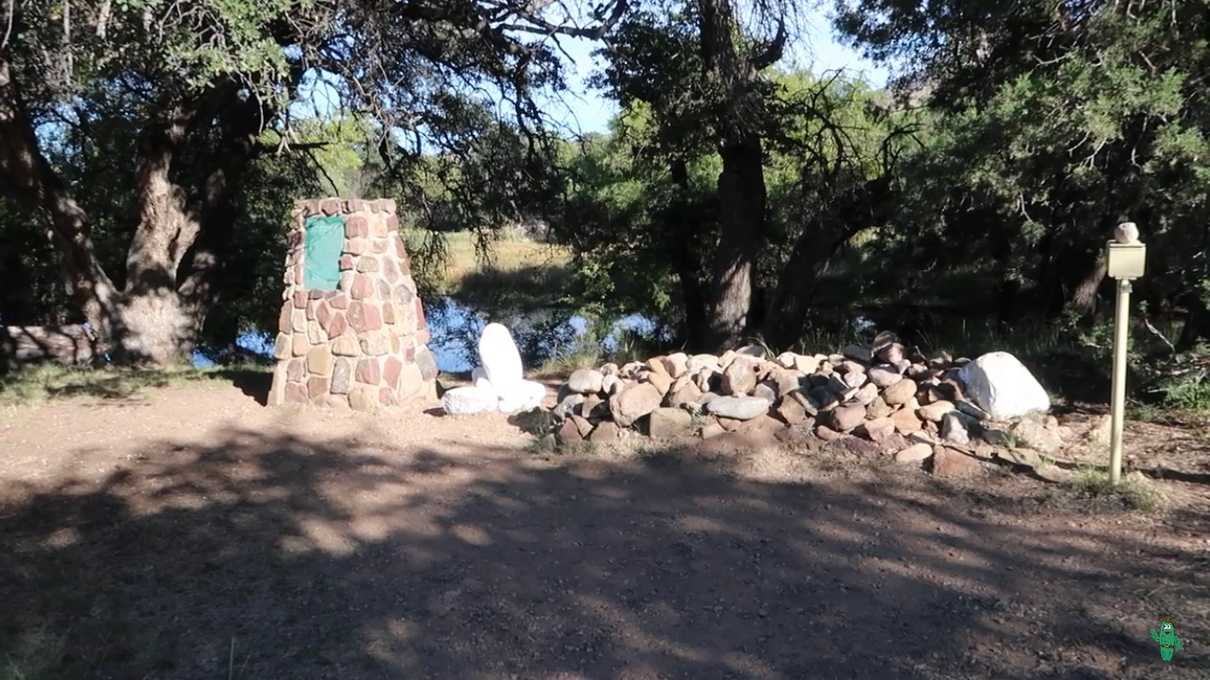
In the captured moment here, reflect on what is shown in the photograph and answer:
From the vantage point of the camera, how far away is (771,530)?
5516 millimetres

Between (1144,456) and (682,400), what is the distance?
325 centimetres

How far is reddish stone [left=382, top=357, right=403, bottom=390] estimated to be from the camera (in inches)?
337

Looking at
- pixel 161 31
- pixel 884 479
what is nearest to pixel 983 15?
pixel 884 479

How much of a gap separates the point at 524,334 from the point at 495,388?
393 inches

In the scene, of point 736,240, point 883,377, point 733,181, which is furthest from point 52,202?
point 883,377

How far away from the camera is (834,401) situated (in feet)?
23.2

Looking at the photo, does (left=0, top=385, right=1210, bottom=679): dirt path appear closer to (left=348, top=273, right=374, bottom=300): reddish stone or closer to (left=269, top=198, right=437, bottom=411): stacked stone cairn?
(left=269, top=198, right=437, bottom=411): stacked stone cairn

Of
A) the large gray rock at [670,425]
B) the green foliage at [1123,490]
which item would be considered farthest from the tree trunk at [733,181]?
the green foliage at [1123,490]

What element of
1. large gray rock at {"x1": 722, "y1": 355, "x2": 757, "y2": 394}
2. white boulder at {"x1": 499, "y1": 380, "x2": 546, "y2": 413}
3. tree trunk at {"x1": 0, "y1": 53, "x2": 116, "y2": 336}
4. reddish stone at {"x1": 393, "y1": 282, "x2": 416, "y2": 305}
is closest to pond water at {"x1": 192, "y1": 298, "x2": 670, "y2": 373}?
tree trunk at {"x1": 0, "y1": 53, "x2": 116, "y2": 336}

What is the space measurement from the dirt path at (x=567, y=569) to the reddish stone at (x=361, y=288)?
1.72 m

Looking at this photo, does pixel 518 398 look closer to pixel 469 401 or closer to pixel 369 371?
pixel 469 401

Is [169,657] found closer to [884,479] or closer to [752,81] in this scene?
[884,479]

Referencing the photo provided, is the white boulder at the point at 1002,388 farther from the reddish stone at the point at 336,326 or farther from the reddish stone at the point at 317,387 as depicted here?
the reddish stone at the point at 317,387

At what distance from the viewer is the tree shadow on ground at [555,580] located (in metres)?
4.00
